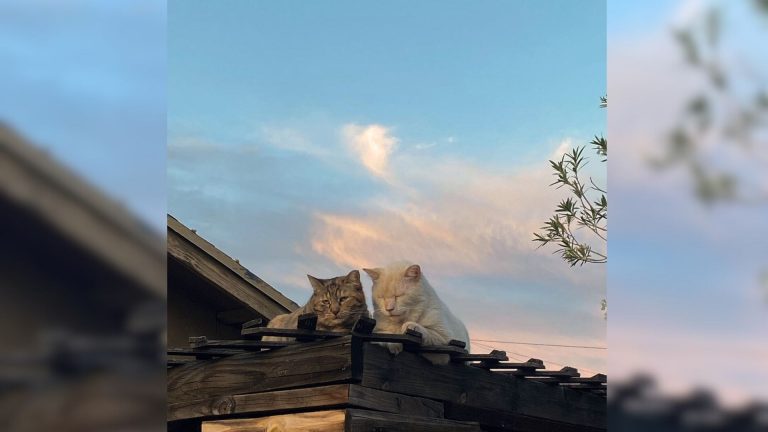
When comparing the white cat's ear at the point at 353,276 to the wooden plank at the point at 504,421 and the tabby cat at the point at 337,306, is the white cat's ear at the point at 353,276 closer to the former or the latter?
the tabby cat at the point at 337,306

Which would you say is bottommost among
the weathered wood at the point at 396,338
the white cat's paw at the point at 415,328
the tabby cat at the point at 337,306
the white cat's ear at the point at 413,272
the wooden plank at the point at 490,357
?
the wooden plank at the point at 490,357

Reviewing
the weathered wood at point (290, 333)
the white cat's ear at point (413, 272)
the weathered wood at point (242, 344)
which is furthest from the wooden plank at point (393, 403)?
the white cat's ear at point (413, 272)

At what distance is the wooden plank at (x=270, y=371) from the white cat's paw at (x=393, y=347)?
186 mm

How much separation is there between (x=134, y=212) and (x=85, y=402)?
192 mm

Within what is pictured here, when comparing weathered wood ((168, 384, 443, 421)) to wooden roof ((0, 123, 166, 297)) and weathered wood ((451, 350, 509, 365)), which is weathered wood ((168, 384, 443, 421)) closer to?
weathered wood ((451, 350, 509, 365))

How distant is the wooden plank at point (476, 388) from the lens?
335 centimetres

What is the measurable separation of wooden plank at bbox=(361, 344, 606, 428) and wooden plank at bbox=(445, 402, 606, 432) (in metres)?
0.05

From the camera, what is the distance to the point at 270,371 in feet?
11.4

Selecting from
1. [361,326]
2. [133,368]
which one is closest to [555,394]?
[361,326]

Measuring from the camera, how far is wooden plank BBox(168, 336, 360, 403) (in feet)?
10.6

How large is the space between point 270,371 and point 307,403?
244 mm

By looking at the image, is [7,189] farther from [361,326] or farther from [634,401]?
[361,326]

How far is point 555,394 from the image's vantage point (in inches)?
166

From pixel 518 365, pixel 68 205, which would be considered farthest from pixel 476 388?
pixel 68 205
